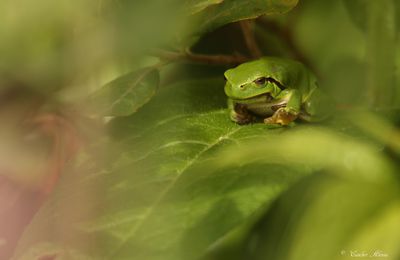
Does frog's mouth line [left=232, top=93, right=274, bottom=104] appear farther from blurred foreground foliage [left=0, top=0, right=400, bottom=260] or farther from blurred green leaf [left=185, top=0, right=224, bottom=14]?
blurred green leaf [left=185, top=0, right=224, bottom=14]

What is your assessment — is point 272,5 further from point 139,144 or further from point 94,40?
point 94,40

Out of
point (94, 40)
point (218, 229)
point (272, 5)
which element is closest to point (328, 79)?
point (272, 5)

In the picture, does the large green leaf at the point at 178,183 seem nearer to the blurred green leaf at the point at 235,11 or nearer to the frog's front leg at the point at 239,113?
the frog's front leg at the point at 239,113

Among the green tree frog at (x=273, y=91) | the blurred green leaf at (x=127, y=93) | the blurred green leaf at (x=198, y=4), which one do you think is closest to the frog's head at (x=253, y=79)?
the green tree frog at (x=273, y=91)

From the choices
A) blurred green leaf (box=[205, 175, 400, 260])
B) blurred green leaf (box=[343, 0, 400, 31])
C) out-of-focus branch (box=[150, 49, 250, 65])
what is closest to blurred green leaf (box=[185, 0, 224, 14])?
out-of-focus branch (box=[150, 49, 250, 65])

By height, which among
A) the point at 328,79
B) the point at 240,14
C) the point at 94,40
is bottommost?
the point at 328,79

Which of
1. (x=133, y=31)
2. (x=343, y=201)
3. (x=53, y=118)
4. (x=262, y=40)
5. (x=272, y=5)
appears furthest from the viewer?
(x=262, y=40)
